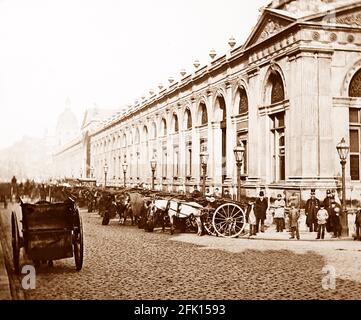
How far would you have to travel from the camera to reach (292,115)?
16.9 meters

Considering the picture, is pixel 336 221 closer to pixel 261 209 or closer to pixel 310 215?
pixel 310 215

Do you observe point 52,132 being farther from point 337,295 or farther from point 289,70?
point 289,70

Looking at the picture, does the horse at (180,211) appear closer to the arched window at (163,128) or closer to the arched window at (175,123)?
the arched window at (175,123)

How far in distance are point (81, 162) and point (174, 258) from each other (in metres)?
6.22

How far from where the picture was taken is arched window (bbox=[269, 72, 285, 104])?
18259 mm

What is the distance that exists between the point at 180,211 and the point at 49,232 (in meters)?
6.46

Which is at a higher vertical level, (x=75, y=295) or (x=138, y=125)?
(x=138, y=125)

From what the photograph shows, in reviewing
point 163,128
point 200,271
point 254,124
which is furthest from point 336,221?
point 163,128

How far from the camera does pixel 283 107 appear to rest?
58.7 feet

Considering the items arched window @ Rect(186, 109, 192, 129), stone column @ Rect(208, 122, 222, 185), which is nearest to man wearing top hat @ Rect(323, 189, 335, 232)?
stone column @ Rect(208, 122, 222, 185)

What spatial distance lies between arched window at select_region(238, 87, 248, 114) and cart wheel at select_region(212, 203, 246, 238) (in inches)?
355

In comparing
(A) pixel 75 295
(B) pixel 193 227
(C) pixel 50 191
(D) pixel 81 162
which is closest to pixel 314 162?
(B) pixel 193 227

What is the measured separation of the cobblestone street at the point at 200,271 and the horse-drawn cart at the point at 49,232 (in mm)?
324

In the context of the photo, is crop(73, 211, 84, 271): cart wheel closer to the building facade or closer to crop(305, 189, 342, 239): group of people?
the building facade
